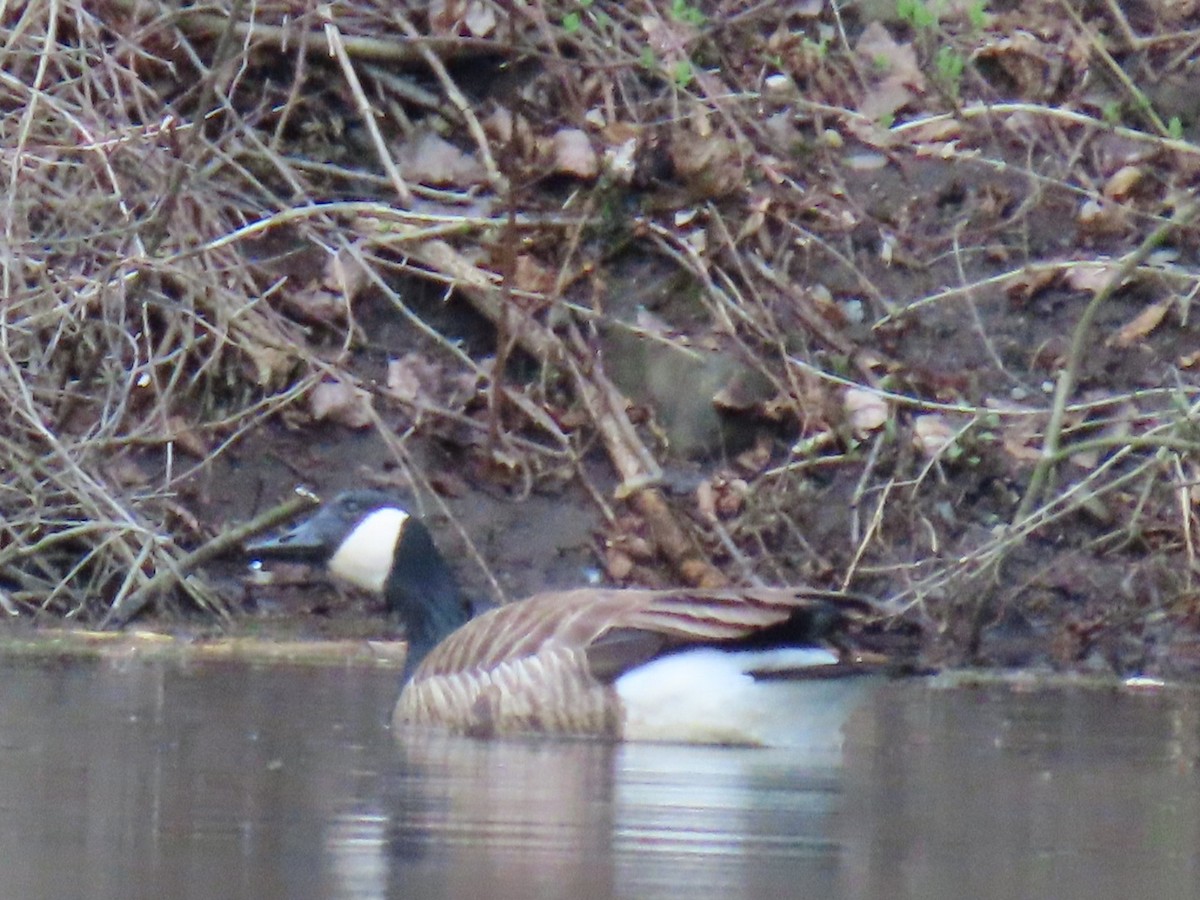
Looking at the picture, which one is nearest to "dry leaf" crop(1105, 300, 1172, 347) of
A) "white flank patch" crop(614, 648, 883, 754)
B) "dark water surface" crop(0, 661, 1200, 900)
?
"dark water surface" crop(0, 661, 1200, 900)

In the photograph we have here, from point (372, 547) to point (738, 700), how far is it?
1.94 m

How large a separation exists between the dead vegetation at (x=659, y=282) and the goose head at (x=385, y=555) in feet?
2.27

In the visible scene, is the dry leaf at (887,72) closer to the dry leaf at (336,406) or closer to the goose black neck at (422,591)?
the dry leaf at (336,406)

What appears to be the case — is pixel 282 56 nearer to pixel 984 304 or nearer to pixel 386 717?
pixel 984 304

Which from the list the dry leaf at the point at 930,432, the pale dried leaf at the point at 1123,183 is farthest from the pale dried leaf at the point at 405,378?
the pale dried leaf at the point at 1123,183

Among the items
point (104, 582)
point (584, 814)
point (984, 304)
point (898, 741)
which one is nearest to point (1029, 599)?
point (984, 304)

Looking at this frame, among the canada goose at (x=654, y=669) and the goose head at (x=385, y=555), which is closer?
the canada goose at (x=654, y=669)

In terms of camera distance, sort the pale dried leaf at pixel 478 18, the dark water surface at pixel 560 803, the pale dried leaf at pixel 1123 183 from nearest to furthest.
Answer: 1. the dark water surface at pixel 560 803
2. the pale dried leaf at pixel 1123 183
3. the pale dried leaf at pixel 478 18

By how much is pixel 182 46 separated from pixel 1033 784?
6.29 m

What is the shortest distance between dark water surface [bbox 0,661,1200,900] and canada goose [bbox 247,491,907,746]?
12cm

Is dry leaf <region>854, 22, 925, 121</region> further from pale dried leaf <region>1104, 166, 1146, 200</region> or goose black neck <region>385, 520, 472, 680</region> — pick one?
goose black neck <region>385, 520, 472, 680</region>

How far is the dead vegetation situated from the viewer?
9.41 metres

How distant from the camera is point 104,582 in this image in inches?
363

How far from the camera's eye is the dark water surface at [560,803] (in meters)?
4.52
